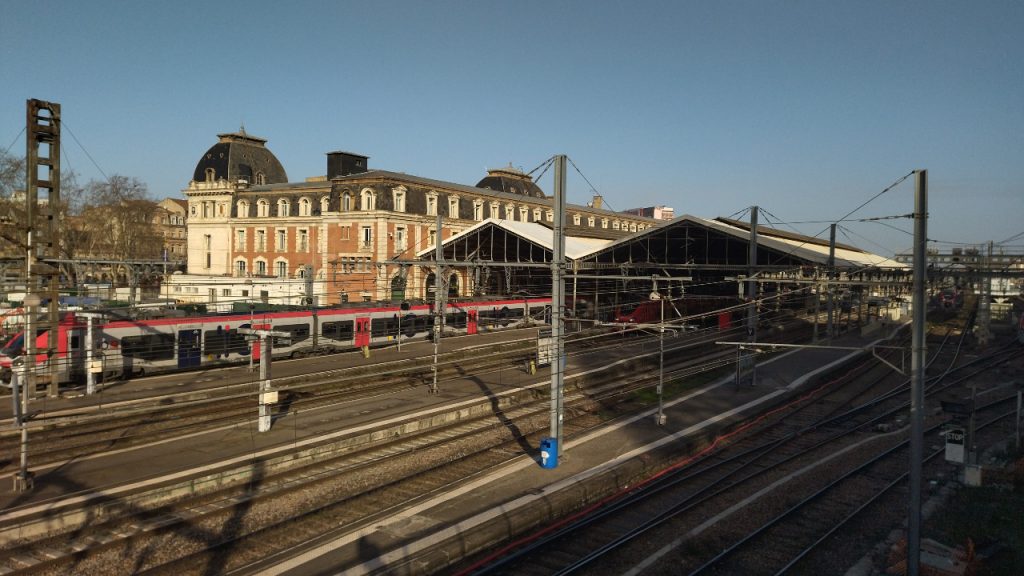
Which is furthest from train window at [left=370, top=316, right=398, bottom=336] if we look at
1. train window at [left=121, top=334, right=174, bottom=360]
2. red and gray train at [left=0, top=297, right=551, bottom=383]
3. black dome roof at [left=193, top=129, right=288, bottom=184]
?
black dome roof at [left=193, top=129, right=288, bottom=184]

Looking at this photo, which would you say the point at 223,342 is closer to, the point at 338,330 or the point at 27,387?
the point at 338,330

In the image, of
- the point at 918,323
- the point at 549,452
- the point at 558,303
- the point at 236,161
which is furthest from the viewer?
the point at 236,161

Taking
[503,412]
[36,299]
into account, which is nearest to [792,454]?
[503,412]

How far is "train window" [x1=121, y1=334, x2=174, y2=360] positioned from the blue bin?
1600 cm

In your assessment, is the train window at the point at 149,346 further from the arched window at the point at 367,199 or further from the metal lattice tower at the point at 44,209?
the arched window at the point at 367,199

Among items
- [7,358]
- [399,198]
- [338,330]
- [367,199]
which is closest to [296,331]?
[338,330]

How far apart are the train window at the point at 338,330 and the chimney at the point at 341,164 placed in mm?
30713

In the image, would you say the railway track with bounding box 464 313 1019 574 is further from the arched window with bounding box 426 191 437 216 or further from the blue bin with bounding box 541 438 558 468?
the arched window with bounding box 426 191 437 216

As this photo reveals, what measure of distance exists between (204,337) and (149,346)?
2.21m

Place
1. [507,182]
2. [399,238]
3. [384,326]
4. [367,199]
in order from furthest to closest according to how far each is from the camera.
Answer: [507,182] < [399,238] < [367,199] < [384,326]

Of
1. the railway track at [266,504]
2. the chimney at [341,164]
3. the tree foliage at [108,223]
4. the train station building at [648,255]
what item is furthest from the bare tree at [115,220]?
the railway track at [266,504]

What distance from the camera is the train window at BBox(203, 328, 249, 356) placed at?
86.1 feet

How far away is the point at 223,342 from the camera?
26734 mm

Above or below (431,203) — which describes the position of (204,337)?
below
